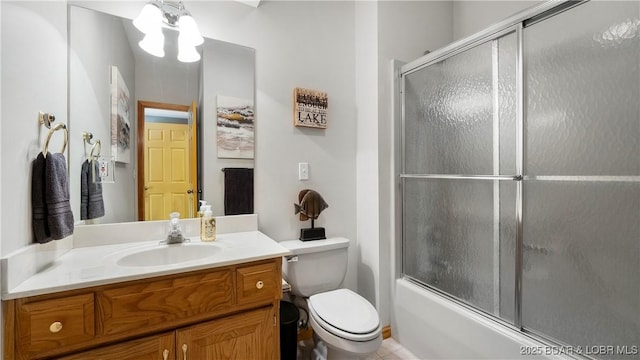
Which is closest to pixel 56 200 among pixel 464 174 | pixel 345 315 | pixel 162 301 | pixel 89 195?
pixel 89 195

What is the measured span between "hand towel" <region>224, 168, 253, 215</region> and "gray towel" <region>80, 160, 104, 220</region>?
57cm

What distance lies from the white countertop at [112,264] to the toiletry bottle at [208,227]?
0.03m

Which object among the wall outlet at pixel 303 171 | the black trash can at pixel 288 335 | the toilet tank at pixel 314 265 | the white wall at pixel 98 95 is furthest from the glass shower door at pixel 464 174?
the white wall at pixel 98 95

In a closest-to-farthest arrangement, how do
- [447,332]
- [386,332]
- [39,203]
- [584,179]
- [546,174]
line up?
1. [39,203]
2. [584,179]
3. [546,174]
4. [447,332]
5. [386,332]

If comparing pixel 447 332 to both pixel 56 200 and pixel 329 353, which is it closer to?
pixel 329 353

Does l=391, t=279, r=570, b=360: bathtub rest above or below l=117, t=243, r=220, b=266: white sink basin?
below

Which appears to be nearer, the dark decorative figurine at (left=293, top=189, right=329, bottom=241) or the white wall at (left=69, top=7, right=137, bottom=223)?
the white wall at (left=69, top=7, right=137, bottom=223)

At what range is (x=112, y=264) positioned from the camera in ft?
3.41

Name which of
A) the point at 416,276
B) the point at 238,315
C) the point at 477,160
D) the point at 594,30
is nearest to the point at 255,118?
the point at 238,315

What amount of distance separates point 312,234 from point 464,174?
97 cm

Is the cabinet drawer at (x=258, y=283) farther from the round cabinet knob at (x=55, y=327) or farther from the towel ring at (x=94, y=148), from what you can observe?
the towel ring at (x=94, y=148)

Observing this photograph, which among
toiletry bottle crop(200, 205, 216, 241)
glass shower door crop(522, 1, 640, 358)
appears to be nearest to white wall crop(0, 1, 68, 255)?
toiletry bottle crop(200, 205, 216, 241)

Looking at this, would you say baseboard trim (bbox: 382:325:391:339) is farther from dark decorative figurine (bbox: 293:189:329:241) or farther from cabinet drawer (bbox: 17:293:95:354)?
cabinet drawer (bbox: 17:293:95:354)

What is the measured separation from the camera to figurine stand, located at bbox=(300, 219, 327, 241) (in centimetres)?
172
